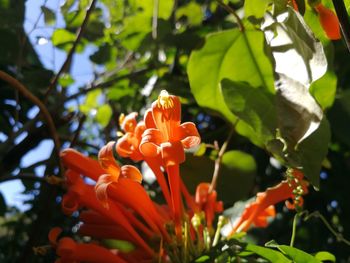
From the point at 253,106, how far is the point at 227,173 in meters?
0.23

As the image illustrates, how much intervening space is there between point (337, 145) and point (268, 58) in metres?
0.65

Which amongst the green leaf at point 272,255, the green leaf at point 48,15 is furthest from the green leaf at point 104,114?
the green leaf at point 272,255

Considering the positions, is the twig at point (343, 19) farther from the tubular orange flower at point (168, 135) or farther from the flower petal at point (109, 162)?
the flower petal at point (109, 162)

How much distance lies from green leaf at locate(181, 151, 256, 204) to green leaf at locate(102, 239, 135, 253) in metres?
0.18

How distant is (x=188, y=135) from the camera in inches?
26.6

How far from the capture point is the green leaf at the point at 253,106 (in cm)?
75

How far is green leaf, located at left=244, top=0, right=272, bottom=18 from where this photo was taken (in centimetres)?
76

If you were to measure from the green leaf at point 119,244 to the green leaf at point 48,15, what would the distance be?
0.38 metres

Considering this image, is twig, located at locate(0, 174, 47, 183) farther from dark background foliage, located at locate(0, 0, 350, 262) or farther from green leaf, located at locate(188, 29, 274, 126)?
green leaf, located at locate(188, 29, 274, 126)

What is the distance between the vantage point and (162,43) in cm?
118

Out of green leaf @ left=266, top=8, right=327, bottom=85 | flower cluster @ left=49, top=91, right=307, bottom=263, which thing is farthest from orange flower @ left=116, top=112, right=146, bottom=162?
green leaf @ left=266, top=8, right=327, bottom=85

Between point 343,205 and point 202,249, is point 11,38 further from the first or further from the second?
point 343,205

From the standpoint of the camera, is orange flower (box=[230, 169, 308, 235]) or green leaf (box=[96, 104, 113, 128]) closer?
orange flower (box=[230, 169, 308, 235])

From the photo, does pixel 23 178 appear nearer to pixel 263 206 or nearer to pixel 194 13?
pixel 263 206
